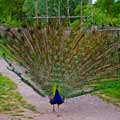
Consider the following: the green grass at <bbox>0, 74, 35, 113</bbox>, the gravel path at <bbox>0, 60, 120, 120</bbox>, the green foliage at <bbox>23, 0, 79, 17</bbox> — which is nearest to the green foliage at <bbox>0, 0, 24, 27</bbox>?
the green foliage at <bbox>23, 0, 79, 17</bbox>

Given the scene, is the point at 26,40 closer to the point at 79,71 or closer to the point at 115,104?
the point at 79,71

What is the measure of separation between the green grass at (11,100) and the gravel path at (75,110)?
165 millimetres

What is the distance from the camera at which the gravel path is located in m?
7.31

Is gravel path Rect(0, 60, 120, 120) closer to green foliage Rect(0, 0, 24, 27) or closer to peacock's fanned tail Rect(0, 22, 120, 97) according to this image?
peacock's fanned tail Rect(0, 22, 120, 97)

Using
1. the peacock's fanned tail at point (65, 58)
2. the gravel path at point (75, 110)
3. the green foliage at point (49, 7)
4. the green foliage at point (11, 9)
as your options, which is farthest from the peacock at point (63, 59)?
the green foliage at point (11, 9)

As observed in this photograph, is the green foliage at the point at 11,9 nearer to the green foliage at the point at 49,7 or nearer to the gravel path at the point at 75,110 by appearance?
the green foliage at the point at 49,7

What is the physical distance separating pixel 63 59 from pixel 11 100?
147cm

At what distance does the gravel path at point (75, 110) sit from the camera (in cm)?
731

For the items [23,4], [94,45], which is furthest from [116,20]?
[23,4]

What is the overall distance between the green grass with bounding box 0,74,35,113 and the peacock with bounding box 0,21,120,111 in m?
0.44

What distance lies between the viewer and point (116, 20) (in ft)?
53.8

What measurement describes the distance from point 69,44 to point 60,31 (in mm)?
292

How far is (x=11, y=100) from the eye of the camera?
911cm

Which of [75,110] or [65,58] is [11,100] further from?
[75,110]
